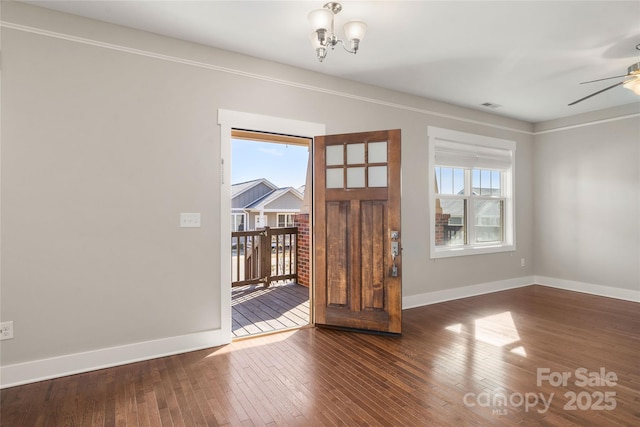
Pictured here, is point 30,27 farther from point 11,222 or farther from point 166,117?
point 11,222

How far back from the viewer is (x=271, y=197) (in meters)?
6.62

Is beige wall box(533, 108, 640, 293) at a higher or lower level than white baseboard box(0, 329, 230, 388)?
higher

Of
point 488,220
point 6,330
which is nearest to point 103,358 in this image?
point 6,330

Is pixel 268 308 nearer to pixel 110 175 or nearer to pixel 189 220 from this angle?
pixel 189 220

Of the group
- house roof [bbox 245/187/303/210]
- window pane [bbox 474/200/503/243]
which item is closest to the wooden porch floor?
house roof [bbox 245/187/303/210]

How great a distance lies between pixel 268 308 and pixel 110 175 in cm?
256

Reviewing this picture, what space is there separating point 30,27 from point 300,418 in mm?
3338

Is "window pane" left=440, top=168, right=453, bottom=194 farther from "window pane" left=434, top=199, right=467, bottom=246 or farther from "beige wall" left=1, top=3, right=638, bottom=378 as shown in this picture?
"beige wall" left=1, top=3, right=638, bottom=378

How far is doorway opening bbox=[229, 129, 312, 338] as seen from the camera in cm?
528

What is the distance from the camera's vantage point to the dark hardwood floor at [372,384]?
6.65 feet

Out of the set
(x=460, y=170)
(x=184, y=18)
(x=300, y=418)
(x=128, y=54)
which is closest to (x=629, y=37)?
(x=460, y=170)

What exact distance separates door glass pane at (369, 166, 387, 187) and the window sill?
5.32 ft

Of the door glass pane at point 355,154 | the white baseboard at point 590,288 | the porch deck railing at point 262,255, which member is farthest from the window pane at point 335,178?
the white baseboard at point 590,288

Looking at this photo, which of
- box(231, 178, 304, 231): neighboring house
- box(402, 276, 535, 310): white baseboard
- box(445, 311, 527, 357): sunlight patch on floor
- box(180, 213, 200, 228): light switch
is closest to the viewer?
box(180, 213, 200, 228): light switch
